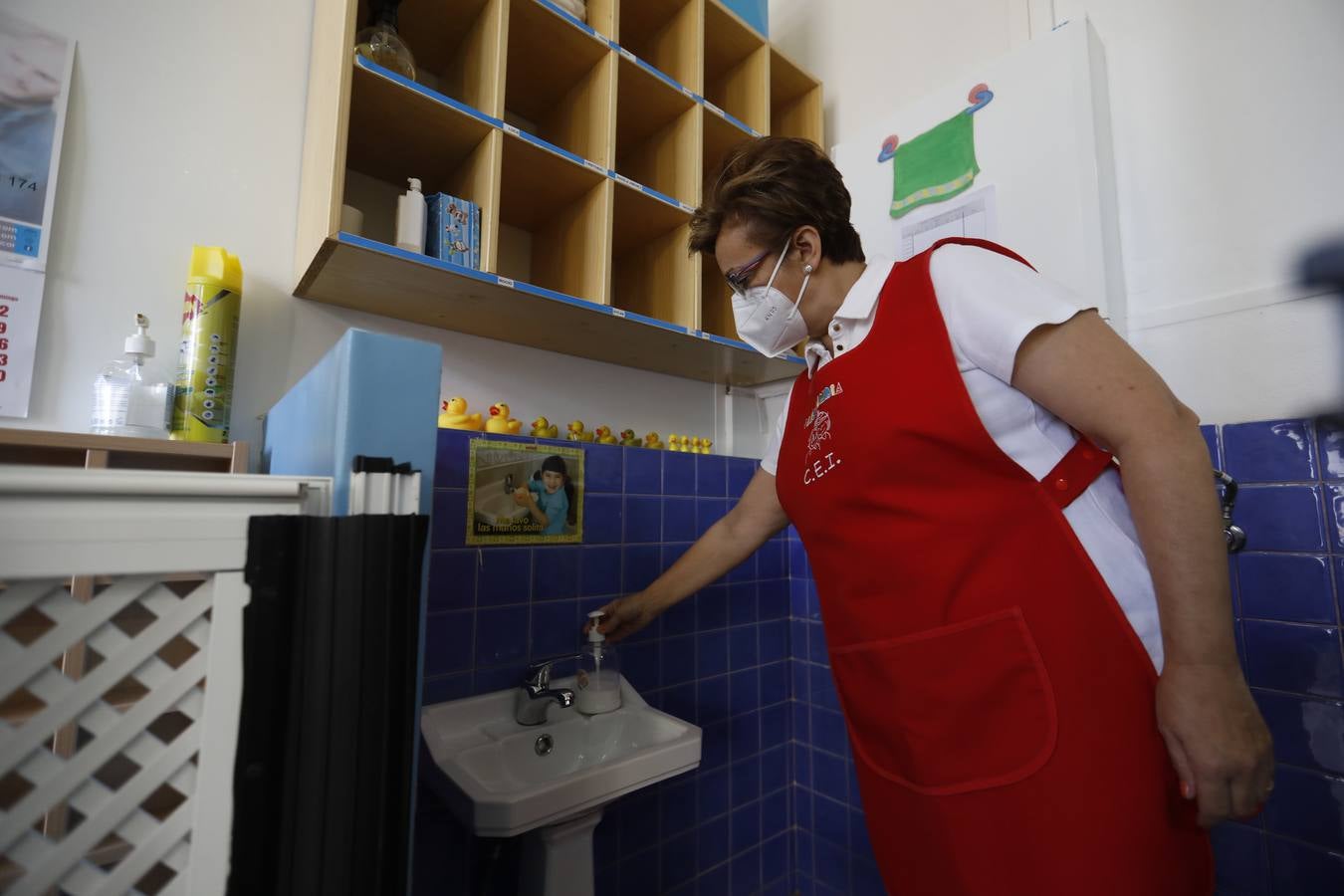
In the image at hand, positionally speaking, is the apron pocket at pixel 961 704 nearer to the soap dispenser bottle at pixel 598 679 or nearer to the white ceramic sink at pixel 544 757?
the white ceramic sink at pixel 544 757

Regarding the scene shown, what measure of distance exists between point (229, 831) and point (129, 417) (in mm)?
843

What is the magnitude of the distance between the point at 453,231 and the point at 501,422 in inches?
16.3

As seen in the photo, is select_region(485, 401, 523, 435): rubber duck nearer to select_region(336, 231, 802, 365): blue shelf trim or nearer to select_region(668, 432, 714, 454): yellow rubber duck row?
select_region(336, 231, 802, 365): blue shelf trim

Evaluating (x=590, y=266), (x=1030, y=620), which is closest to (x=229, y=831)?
(x=1030, y=620)

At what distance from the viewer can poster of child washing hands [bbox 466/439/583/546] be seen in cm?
128

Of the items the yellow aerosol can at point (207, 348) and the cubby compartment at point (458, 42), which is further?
the cubby compartment at point (458, 42)

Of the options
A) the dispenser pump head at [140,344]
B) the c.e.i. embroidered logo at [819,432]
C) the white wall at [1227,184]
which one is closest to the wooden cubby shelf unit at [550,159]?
the dispenser pump head at [140,344]

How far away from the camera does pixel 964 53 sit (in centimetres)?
162

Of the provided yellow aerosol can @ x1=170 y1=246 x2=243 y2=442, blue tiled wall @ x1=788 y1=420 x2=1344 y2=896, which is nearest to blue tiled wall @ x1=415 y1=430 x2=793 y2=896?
yellow aerosol can @ x1=170 y1=246 x2=243 y2=442

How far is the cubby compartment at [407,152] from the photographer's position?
1.13 meters

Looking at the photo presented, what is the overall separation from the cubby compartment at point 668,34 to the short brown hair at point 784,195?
27.1 inches

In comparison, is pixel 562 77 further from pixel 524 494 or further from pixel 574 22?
pixel 524 494

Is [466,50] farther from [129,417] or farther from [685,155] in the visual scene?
[129,417]

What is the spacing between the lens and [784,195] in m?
0.96
